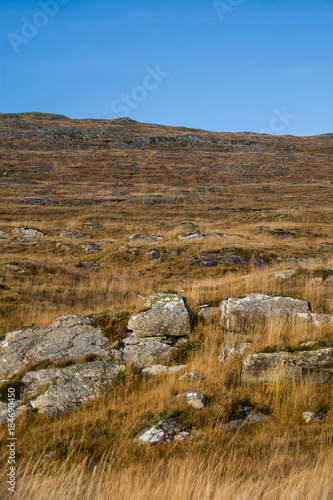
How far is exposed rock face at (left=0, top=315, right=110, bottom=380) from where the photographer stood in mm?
5691

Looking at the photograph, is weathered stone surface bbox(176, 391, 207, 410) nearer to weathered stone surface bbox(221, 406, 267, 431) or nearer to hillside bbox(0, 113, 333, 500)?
hillside bbox(0, 113, 333, 500)

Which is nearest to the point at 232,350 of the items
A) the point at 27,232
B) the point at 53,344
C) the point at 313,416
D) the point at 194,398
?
the point at 194,398

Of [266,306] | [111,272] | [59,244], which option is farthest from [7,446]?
[59,244]

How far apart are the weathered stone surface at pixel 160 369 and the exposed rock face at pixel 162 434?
1.42m

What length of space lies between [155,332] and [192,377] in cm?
168

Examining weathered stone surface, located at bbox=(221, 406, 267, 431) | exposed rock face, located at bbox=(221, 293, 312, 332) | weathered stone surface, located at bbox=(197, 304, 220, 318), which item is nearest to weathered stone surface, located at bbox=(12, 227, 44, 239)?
weathered stone surface, located at bbox=(197, 304, 220, 318)

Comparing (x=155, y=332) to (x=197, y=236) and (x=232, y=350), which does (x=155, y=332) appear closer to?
(x=232, y=350)

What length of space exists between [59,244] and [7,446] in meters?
21.0

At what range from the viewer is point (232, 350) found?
17.4ft

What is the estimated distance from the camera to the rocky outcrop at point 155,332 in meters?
5.54

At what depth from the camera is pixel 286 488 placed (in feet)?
7.98

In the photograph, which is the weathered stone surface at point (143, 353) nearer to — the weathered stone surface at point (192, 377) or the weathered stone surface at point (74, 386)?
the weathered stone surface at point (74, 386)

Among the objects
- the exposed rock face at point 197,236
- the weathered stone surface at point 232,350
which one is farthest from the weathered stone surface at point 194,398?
the exposed rock face at point 197,236

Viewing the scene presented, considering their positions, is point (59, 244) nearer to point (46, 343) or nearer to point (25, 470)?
point (46, 343)
